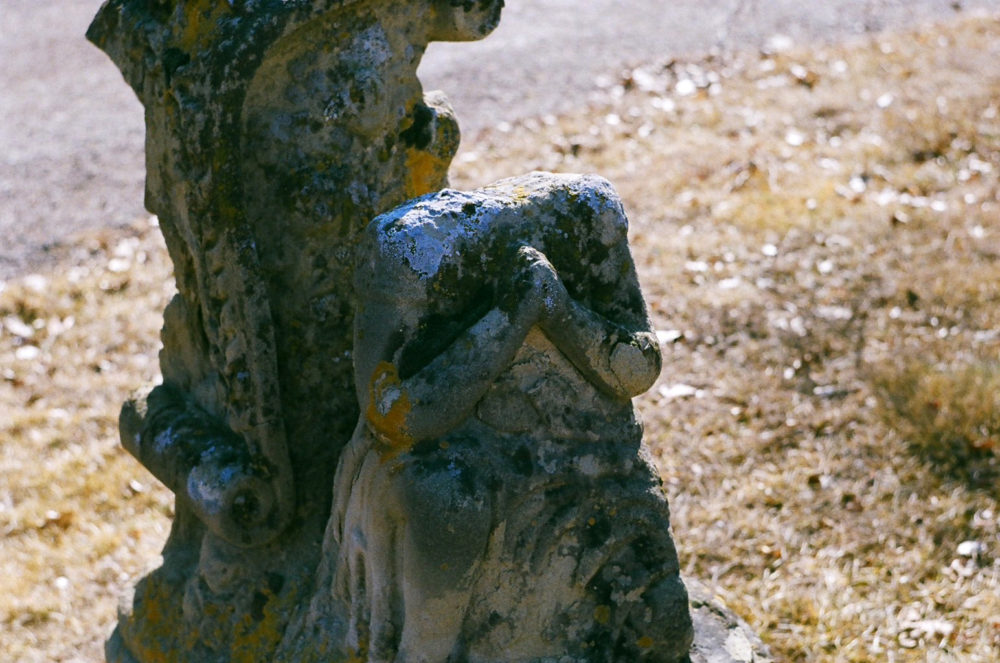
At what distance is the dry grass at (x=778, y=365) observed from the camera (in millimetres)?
4578

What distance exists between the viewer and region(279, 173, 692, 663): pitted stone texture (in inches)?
101

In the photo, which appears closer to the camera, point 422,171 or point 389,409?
point 389,409

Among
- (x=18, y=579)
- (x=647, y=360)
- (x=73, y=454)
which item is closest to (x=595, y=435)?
(x=647, y=360)

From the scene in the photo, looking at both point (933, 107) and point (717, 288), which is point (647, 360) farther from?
point (933, 107)

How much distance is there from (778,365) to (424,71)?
4665 mm

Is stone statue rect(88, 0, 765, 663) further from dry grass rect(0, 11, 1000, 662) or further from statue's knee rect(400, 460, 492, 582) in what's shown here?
dry grass rect(0, 11, 1000, 662)

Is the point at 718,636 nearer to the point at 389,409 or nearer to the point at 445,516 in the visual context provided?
the point at 445,516

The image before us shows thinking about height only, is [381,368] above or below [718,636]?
above

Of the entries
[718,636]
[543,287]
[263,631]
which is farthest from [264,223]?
[718,636]

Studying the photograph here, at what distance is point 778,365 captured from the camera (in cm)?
579

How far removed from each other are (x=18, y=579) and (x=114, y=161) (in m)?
4.29

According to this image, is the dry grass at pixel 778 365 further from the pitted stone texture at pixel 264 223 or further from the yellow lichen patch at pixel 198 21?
the yellow lichen patch at pixel 198 21

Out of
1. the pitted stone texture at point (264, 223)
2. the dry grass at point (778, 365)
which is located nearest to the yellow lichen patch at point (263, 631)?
the pitted stone texture at point (264, 223)

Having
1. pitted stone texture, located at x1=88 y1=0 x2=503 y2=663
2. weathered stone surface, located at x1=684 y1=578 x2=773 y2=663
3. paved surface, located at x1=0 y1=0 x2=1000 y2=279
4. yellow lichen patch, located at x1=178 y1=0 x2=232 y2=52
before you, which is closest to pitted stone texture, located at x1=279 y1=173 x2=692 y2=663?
weathered stone surface, located at x1=684 y1=578 x2=773 y2=663
